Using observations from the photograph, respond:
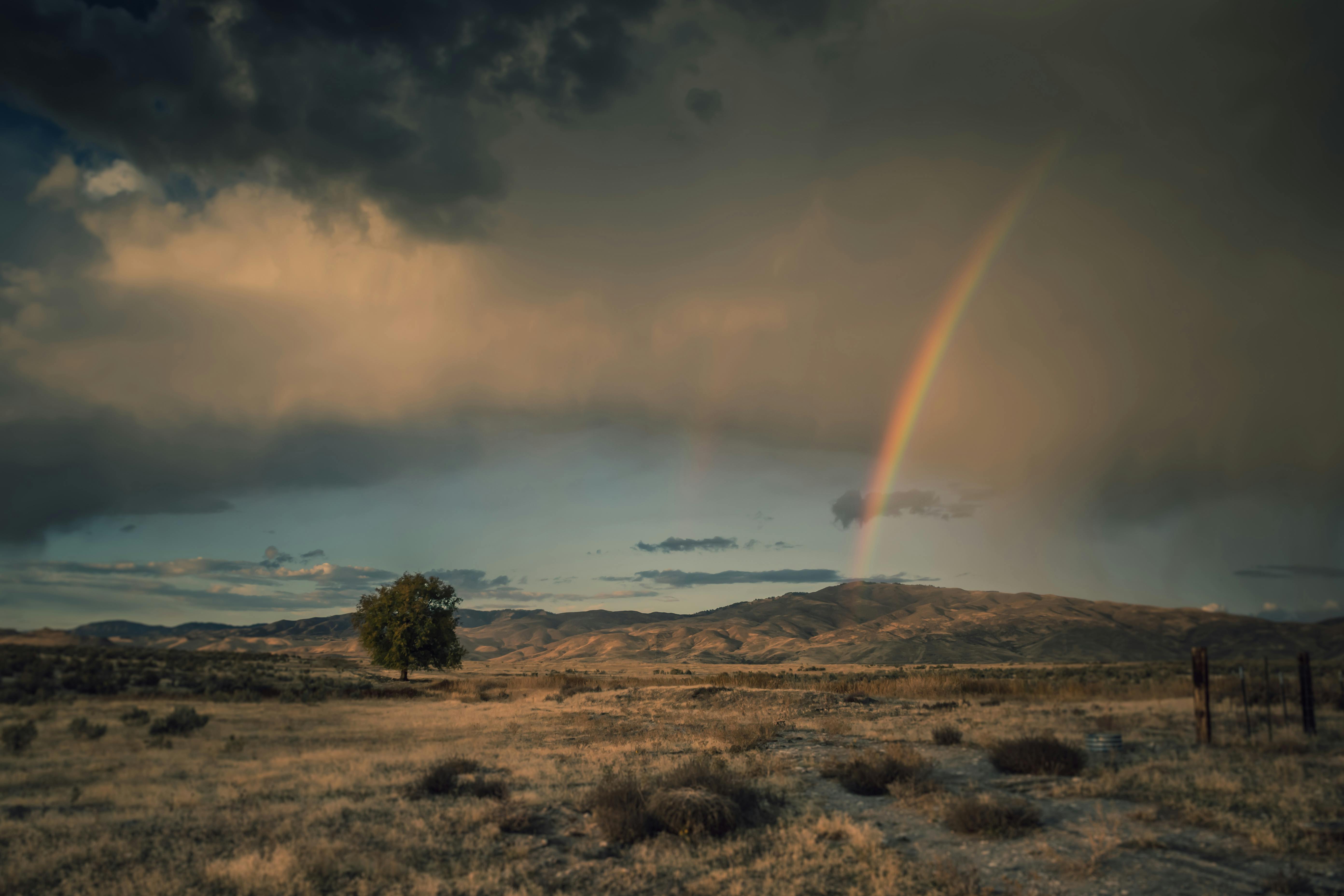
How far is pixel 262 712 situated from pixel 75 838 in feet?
66.7

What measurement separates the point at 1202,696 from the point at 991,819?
11740 millimetres

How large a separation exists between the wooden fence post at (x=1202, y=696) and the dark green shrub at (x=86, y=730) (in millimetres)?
32916

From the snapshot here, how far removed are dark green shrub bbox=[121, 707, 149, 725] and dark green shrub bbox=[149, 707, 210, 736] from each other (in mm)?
309

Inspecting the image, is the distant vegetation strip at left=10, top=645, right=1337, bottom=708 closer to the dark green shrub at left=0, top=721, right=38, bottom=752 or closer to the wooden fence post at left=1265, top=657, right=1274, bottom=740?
the wooden fence post at left=1265, top=657, right=1274, bottom=740

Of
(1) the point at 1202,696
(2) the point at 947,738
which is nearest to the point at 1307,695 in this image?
(1) the point at 1202,696

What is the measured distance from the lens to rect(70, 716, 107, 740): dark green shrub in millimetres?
21406

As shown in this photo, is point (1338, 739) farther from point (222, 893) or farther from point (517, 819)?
point (222, 893)

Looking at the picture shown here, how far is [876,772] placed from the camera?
16.8 metres

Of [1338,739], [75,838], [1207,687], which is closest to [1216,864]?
[1207,687]

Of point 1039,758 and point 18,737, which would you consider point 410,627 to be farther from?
point 1039,758

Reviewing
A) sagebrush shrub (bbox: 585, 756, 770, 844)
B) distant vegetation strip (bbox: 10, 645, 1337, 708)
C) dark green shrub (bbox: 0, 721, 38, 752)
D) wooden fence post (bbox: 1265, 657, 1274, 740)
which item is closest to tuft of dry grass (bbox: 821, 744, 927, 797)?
sagebrush shrub (bbox: 585, 756, 770, 844)

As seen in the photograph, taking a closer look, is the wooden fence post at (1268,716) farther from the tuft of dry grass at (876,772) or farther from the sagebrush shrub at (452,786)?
the sagebrush shrub at (452,786)

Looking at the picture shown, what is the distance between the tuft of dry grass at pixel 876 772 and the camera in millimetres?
16469

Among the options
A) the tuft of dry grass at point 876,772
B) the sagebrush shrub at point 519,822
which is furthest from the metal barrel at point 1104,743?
the sagebrush shrub at point 519,822
